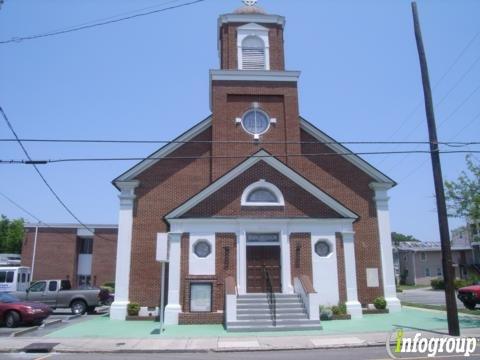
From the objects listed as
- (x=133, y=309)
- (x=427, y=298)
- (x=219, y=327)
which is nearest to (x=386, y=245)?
(x=219, y=327)

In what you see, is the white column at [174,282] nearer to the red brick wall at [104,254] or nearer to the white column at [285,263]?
the white column at [285,263]

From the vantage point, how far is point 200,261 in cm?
2012

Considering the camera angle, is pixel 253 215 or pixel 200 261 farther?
pixel 253 215

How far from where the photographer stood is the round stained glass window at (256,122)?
24.2 metres

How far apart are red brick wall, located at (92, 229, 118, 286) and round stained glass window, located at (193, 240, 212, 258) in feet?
96.0

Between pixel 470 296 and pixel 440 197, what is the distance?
39.3ft

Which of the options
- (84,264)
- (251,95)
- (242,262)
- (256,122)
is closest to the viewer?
(242,262)

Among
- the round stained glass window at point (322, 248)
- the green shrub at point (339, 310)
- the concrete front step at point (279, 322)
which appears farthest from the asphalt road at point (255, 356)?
the round stained glass window at point (322, 248)

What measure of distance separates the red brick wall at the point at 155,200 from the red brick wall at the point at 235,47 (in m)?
4.47

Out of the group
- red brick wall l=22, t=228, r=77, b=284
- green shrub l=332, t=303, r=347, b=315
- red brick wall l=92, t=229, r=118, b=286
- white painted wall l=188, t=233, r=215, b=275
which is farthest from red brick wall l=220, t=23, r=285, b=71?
red brick wall l=22, t=228, r=77, b=284

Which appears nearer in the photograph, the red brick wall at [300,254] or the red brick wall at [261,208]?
the red brick wall at [300,254]

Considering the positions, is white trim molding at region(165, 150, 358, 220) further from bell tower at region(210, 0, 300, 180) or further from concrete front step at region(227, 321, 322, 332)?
concrete front step at region(227, 321, 322, 332)

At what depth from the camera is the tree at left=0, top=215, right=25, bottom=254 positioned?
249 ft

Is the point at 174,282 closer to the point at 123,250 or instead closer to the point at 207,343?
the point at 123,250
